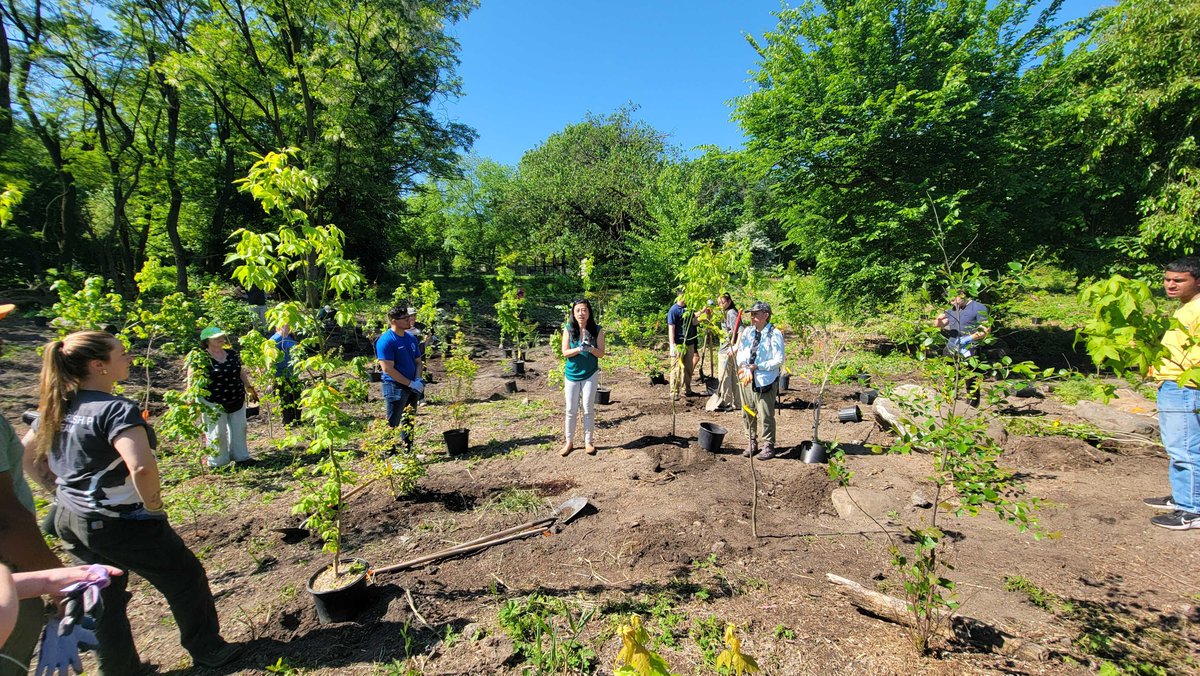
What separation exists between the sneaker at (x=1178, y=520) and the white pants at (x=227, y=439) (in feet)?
30.1

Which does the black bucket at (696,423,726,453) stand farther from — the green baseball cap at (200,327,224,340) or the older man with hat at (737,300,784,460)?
the green baseball cap at (200,327,224,340)

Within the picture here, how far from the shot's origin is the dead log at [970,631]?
2.58m

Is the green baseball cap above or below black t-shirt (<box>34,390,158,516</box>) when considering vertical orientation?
above

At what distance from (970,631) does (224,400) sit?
7191 millimetres

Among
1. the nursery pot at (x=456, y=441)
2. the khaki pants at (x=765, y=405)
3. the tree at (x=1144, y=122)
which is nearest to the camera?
the khaki pants at (x=765, y=405)

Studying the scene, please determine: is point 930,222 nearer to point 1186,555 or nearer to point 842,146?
point 842,146

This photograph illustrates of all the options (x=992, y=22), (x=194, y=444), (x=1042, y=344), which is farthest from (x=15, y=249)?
Result: (x=1042, y=344)

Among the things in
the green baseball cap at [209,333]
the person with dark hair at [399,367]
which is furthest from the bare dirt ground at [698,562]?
the green baseball cap at [209,333]

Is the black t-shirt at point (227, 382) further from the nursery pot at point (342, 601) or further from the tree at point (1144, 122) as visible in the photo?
the tree at point (1144, 122)

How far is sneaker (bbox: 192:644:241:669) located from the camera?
2773mm

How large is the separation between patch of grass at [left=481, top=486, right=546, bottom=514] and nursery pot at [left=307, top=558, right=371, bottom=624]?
1.54 m

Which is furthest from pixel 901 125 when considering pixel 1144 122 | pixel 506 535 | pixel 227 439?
pixel 227 439

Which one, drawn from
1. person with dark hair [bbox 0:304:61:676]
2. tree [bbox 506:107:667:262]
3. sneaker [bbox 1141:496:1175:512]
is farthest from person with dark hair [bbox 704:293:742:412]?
tree [bbox 506:107:667:262]

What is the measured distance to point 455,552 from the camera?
3.76 metres
